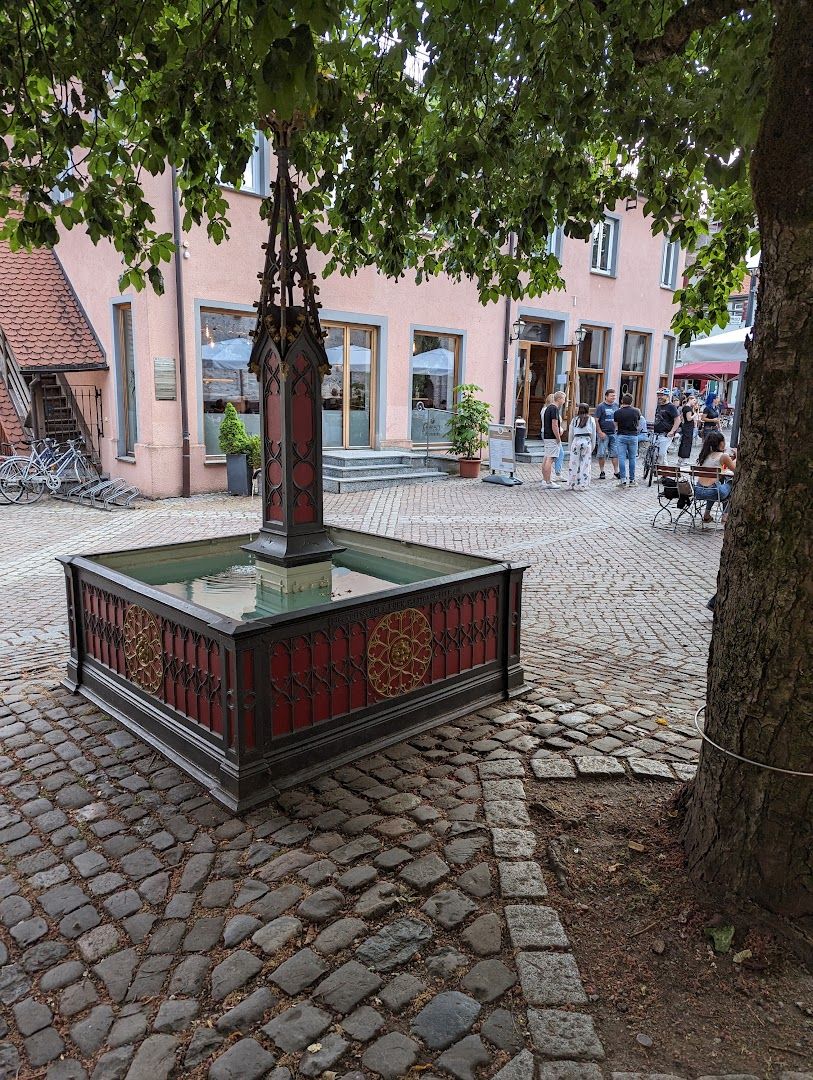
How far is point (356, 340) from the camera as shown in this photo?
16047 mm

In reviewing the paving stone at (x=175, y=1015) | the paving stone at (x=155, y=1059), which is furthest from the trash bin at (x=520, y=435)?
the paving stone at (x=155, y=1059)

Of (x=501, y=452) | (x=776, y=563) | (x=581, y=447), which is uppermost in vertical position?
(x=776, y=563)

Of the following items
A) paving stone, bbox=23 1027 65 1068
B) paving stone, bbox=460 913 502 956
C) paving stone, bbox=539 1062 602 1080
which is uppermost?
paving stone, bbox=539 1062 602 1080

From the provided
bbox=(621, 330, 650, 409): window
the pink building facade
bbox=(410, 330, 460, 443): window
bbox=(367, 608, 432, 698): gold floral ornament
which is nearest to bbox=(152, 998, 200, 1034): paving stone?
bbox=(367, 608, 432, 698): gold floral ornament

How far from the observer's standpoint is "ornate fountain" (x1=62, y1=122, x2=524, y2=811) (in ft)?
11.5

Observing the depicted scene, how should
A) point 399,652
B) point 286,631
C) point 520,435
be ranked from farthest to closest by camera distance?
point 520,435 → point 399,652 → point 286,631

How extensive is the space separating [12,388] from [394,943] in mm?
14019

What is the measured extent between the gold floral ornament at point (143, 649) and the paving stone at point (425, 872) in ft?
5.75

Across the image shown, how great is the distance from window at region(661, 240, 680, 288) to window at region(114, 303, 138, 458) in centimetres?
1651

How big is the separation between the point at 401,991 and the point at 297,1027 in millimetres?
335

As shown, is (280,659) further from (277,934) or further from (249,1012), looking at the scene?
(249,1012)

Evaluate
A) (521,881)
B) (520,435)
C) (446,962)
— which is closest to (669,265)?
(520,435)

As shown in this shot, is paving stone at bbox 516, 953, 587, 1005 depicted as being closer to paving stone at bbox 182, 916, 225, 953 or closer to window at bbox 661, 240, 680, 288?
paving stone at bbox 182, 916, 225, 953

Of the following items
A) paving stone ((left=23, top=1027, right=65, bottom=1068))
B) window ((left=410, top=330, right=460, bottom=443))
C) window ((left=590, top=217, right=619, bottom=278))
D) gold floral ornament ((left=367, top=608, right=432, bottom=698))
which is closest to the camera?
paving stone ((left=23, top=1027, right=65, bottom=1068))
